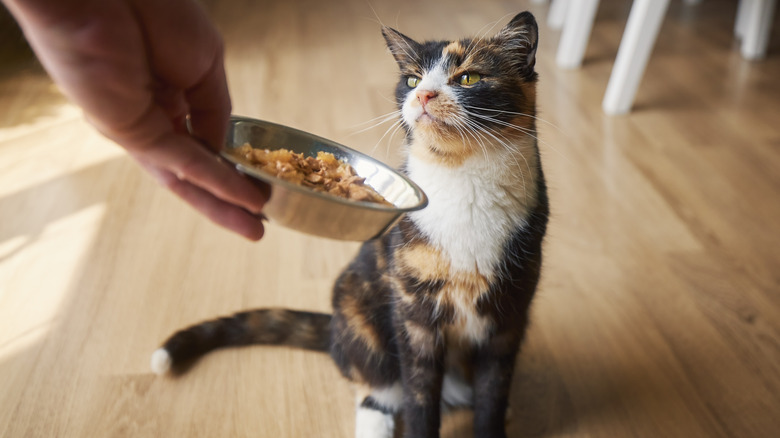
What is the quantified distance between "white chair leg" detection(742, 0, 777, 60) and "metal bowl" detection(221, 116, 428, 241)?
2.38 metres

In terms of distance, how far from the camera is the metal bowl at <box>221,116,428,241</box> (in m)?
0.73

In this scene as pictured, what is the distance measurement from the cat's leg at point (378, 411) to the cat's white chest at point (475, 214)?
34cm

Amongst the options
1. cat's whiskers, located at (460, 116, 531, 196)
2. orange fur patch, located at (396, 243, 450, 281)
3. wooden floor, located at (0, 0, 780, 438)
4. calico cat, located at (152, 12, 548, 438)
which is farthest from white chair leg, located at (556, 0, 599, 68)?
orange fur patch, located at (396, 243, 450, 281)

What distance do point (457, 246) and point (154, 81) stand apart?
0.51m

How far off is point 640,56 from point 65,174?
6.65 feet

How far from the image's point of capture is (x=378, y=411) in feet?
3.85

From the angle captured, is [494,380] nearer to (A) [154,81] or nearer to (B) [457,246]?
(B) [457,246]

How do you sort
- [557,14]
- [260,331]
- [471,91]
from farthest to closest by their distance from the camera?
[557,14] < [260,331] < [471,91]

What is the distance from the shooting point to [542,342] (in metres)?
1.37

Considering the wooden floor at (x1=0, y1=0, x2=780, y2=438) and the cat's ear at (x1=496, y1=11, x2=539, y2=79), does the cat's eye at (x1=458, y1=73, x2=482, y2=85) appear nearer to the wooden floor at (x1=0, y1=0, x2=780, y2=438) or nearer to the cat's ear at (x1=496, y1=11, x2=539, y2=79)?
the cat's ear at (x1=496, y1=11, x2=539, y2=79)

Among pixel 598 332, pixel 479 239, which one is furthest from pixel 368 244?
pixel 598 332

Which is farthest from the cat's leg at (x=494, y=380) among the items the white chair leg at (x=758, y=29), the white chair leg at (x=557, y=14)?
the white chair leg at (x=557, y=14)

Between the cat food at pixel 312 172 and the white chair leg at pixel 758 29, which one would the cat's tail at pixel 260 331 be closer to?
the cat food at pixel 312 172

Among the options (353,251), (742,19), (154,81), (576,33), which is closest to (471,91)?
(154,81)
